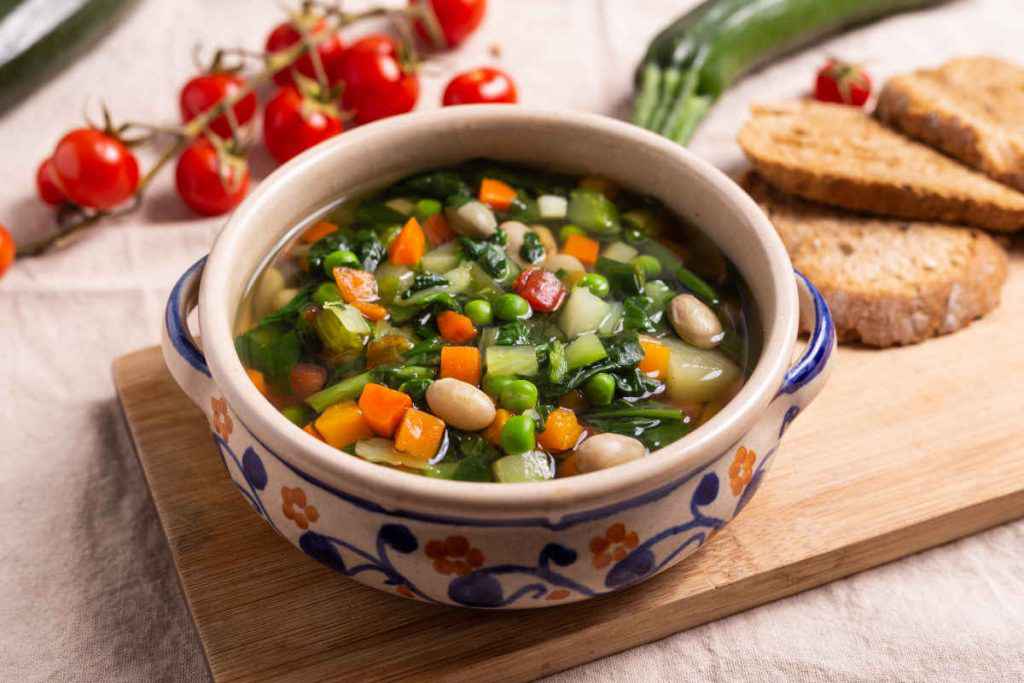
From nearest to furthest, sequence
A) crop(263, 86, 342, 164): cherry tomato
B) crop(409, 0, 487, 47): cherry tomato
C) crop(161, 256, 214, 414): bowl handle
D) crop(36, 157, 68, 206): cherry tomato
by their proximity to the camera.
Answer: crop(161, 256, 214, 414): bowl handle < crop(36, 157, 68, 206): cherry tomato < crop(263, 86, 342, 164): cherry tomato < crop(409, 0, 487, 47): cherry tomato

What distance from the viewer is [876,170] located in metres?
3.77

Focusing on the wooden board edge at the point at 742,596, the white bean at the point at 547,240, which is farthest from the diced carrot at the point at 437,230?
the wooden board edge at the point at 742,596

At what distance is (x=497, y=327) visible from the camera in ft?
9.11

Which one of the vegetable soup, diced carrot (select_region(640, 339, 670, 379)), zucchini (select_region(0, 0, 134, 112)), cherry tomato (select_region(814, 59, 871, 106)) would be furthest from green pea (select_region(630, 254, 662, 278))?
zucchini (select_region(0, 0, 134, 112))

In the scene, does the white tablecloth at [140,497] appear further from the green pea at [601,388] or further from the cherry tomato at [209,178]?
the green pea at [601,388]

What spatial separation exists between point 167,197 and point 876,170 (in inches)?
105

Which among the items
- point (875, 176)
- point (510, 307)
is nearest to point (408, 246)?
point (510, 307)

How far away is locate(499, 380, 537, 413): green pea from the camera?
252 cm

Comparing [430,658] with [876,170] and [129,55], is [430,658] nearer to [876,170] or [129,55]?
[876,170]

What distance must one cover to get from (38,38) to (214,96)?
797 millimetres

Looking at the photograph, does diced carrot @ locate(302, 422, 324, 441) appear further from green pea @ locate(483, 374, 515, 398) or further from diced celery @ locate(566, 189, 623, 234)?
diced celery @ locate(566, 189, 623, 234)

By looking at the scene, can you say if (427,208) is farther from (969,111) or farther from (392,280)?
(969,111)

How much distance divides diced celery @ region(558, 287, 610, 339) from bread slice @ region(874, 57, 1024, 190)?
187cm

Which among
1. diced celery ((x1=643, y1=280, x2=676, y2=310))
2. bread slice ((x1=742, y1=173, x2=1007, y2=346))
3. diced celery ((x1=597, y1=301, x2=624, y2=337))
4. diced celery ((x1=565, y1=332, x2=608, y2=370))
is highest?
diced celery ((x1=565, y1=332, x2=608, y2=370))
